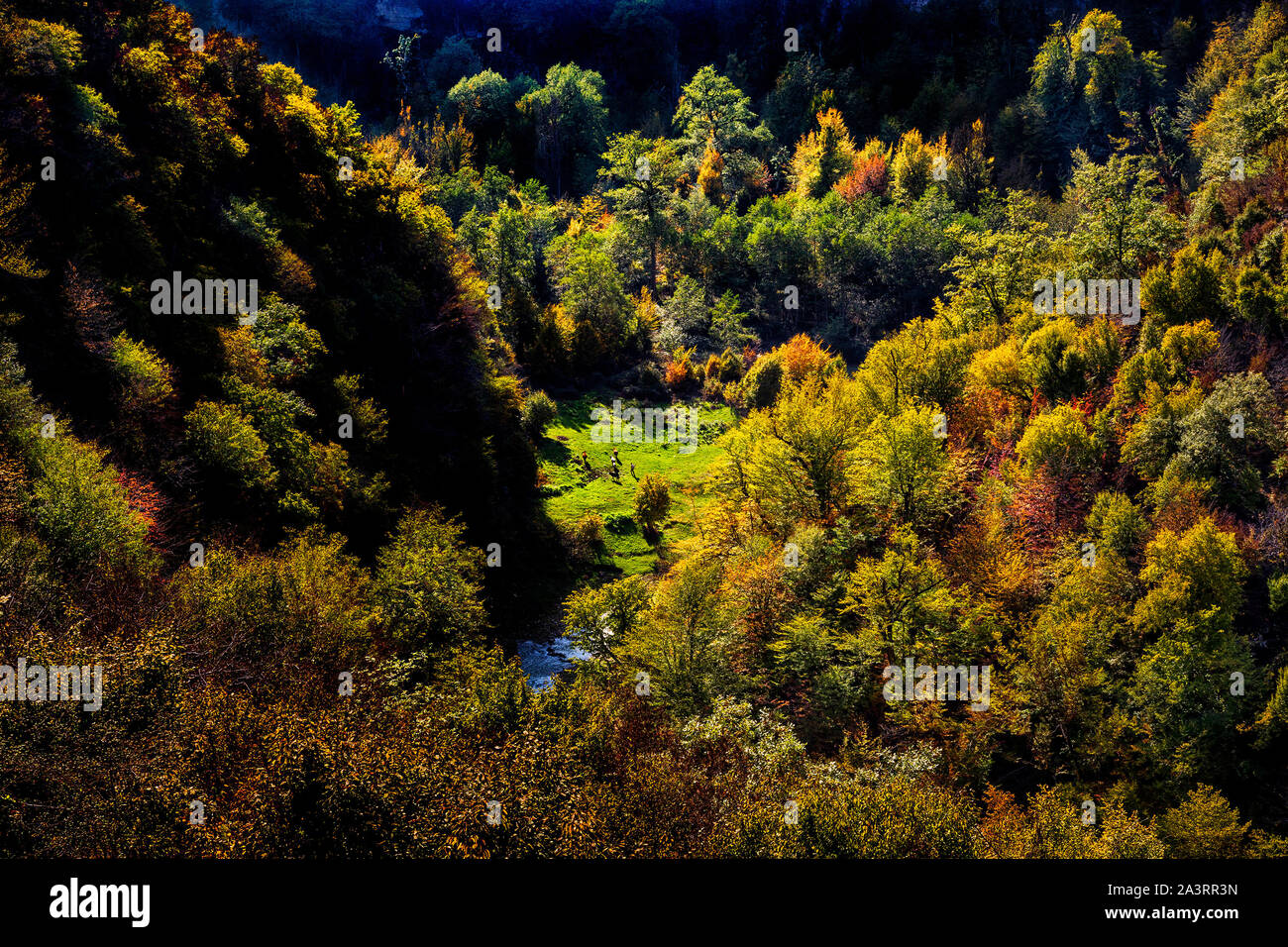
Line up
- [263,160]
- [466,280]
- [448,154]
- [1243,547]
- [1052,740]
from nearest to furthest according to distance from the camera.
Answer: [1052,740], [1243,547], [263,160], [466,280], [448,154]

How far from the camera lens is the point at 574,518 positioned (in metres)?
62.9

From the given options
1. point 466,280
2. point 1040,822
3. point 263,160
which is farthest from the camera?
point 466,280

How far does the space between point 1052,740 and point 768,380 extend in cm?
4176

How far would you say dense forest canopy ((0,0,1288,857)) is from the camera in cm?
2652

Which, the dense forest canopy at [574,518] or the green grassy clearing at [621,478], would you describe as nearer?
the dense forest canopy at [574,518]

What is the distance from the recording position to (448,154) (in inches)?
4163

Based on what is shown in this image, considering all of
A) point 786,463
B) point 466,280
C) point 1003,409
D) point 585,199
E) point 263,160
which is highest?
point 585,199

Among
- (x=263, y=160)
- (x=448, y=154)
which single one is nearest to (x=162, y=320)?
(x=263, y=160)

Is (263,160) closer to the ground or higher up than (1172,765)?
higher up

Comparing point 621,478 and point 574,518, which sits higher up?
point 621,478

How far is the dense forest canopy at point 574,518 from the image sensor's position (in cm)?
2652

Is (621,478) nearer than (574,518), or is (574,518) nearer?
(574,518)

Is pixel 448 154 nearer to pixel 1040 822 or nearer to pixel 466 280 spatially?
pixel 466 280

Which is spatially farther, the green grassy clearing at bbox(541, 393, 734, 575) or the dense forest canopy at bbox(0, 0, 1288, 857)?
the green grassy clearing at bbox(541, 393, 734, 575)
